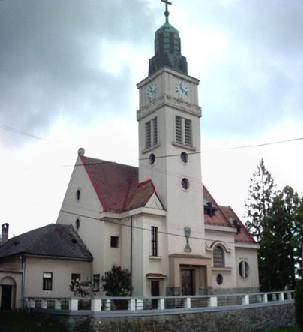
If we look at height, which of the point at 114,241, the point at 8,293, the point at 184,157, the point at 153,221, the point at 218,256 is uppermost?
the point at 184,157

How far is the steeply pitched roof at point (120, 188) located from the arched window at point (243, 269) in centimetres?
204

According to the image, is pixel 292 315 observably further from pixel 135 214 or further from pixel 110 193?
pixel 110 193

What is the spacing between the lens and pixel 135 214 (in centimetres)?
3566

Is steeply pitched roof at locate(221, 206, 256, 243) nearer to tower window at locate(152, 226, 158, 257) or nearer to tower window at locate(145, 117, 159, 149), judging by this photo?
tower window at locate(145, 117, 159, 149)

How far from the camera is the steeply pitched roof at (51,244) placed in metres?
34.1

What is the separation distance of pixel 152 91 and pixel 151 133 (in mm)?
3571

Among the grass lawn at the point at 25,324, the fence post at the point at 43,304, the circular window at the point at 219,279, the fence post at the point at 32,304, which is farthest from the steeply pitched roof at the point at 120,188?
the grass lawn at the point at 25,324

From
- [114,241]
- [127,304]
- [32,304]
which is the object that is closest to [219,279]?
[114,241]

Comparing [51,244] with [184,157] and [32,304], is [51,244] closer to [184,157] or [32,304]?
[32,304]

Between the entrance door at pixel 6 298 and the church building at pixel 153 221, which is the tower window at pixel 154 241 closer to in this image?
the church building at pixel 153 221

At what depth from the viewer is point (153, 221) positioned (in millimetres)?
35750

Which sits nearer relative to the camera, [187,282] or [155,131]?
[187,282]

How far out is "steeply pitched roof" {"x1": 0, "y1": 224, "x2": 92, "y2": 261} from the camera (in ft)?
112

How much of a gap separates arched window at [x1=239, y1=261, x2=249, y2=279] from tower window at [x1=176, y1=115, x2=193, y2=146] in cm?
1208
